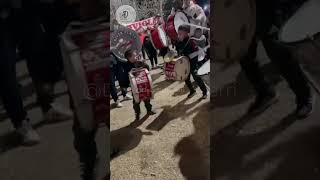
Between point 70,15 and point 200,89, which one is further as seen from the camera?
point 200,89

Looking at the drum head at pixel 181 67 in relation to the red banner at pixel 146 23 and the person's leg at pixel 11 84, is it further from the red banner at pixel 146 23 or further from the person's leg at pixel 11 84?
the person's leg at pixel 11 84

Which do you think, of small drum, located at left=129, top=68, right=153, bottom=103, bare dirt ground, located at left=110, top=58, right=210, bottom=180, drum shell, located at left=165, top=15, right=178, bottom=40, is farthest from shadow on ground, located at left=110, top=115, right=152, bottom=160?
drum shell, located at left=165, top=15, right=178, bottom=40

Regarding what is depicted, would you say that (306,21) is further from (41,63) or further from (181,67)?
(41,63)

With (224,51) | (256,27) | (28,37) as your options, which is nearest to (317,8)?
(256,27)

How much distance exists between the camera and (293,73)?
1176mm

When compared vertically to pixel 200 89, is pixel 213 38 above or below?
above

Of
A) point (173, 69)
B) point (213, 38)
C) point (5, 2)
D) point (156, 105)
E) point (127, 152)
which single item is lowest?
point (127, 152)

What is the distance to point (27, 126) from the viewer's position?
45.7 inches

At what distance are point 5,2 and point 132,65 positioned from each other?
15.7 inches

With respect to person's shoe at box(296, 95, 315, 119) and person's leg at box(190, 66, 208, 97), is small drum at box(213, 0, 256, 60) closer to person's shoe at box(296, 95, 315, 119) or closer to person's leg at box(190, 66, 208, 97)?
person's leg at box(190, 66, 208, 97)

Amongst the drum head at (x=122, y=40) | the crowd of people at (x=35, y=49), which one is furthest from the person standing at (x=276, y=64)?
the crowd of people at (x=35, y=49)

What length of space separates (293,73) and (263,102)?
118 millimetres

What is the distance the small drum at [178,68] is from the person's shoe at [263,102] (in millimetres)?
221

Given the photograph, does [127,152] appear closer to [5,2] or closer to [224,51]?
[224,51]
